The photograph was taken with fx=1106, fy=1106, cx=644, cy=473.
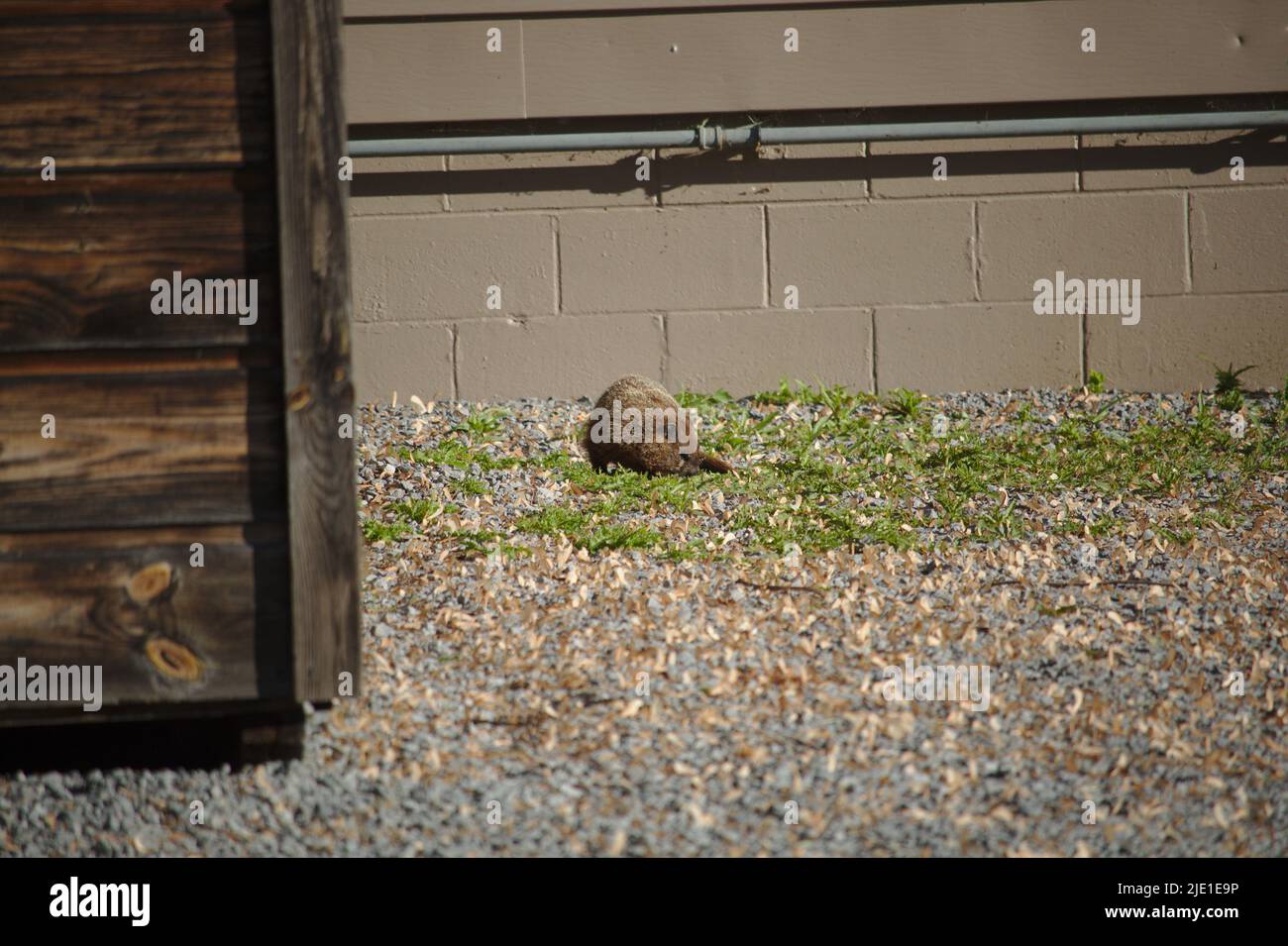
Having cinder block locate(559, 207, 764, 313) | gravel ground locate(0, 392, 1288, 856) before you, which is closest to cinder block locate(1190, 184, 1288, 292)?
gravel ground locate(0, 392, 1288, 856)

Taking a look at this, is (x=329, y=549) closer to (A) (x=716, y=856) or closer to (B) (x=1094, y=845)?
(A) (x=716, y=856)

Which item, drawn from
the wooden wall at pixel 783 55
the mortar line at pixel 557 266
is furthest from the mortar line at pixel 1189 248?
the mortar line at pixel 557 266

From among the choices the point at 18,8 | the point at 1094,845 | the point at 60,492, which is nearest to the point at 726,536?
the point at 1094,845

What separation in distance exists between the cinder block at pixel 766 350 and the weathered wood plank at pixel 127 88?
10.7 feet

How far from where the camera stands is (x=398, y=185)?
543 centimetres

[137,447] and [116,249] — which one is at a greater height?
[116,249]

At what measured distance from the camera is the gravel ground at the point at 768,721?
245cm

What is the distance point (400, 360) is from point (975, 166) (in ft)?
9.86

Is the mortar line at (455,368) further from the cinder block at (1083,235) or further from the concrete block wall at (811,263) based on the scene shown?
the cinder block at (1083,235)

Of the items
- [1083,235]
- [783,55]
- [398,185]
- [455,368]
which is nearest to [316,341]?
[455,368]

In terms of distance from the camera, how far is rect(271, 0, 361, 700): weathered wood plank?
241 centimetres

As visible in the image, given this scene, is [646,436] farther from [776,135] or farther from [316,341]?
[316,341]

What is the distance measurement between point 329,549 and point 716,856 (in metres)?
1.09

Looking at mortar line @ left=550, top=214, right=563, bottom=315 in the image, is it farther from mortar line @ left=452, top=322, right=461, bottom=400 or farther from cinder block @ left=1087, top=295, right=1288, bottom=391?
cinder block @ left=1087, top=295, right=1288, bottom=391
